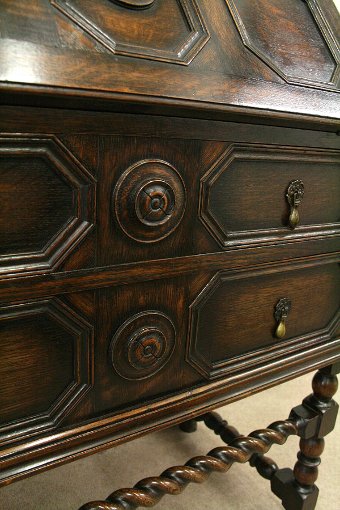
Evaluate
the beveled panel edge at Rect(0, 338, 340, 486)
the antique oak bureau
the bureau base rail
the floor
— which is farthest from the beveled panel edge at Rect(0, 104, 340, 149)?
the floor

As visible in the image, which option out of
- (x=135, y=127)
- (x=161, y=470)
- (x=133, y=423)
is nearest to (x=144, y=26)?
(x=135, y=127)

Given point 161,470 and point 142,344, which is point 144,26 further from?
point 161,470

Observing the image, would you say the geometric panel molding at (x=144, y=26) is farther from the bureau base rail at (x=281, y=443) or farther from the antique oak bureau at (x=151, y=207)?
the bureau base rail at (x=281, y=443)

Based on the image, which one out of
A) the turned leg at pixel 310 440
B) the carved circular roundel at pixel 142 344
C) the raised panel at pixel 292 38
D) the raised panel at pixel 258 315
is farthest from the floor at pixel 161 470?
the raised panel at pixel 292 38

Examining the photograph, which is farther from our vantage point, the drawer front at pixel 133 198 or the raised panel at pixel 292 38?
the raised panel at pixel 292 38

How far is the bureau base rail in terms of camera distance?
64 cm

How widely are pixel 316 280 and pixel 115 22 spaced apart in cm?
49

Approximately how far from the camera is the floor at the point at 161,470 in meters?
0.93

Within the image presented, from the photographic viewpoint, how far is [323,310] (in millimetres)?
728

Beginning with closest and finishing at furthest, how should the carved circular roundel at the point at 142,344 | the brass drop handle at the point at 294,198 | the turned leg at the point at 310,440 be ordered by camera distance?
the carved circular roundel at the point at 142,344, the brass drop handle at the point at 294,198, the turned leg at the point at 310,440

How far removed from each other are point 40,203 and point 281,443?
654 millimetres

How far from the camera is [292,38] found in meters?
0.58

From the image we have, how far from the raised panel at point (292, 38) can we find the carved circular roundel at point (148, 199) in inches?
8.2

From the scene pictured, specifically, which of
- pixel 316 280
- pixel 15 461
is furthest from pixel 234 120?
pixel 15 461
